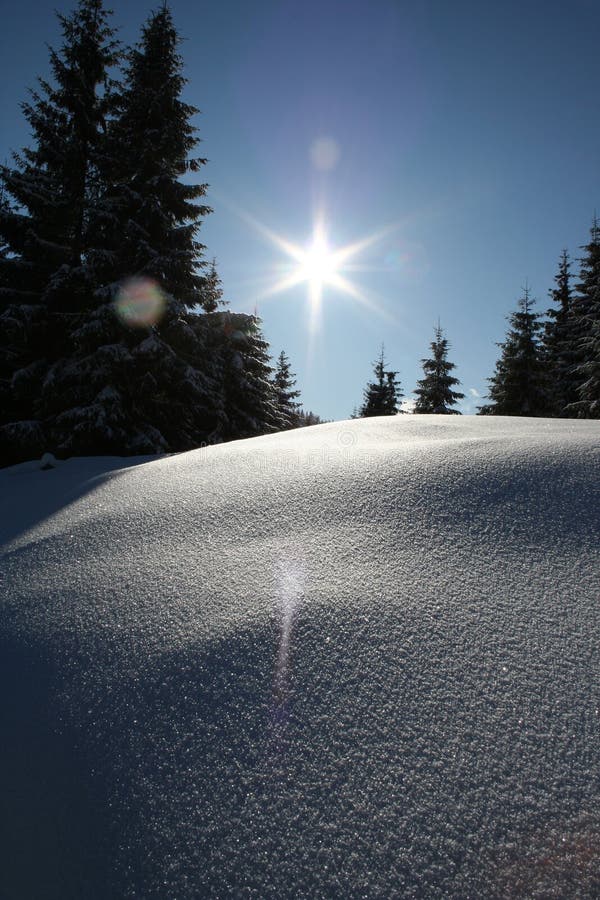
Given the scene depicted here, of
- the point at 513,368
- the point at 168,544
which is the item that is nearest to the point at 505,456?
the point at 168,544

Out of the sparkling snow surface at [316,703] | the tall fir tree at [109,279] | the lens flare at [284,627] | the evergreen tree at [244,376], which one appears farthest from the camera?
the evergreen tree at [244,376]

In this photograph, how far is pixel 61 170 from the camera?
10.5 meters

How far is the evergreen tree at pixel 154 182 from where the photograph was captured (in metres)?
8.91

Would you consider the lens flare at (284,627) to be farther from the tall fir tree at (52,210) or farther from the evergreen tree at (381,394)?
the evergreen tree at (381,394)

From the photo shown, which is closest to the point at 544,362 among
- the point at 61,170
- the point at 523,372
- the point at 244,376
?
the point at 523,372

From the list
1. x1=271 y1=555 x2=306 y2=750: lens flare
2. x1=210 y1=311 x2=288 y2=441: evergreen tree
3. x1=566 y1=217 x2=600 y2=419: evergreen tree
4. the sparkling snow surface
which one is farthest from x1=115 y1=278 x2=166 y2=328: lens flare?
x1=566 y1=217 x2=600 y2=419: evergreen tree

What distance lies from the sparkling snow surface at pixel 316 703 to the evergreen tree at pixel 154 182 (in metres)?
8.61

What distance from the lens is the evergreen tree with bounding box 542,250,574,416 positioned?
739 inches

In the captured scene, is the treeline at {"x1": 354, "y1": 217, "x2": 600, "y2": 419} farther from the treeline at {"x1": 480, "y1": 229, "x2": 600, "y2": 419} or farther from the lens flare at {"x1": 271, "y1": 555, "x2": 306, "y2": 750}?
the lens flare at {"x1": 271, "y1": 555, "x2": 306, "y2": 750}

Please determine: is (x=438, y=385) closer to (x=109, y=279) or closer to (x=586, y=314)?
(x=586, y=314)

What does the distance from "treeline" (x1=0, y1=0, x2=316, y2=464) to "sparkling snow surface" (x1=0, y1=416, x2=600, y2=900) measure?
7.07 metres

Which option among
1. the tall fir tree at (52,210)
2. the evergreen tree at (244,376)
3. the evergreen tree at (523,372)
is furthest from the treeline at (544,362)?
the tall fir tree at (52,210)

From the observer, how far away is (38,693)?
3.69ft

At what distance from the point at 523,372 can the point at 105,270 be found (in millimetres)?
18084
